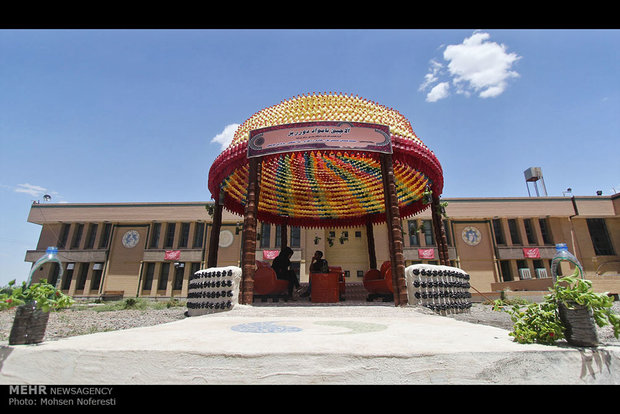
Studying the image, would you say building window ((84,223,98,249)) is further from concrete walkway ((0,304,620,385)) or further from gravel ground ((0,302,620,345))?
concrete walkway ((0,304,620,385))

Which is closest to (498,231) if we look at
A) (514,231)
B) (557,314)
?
(514,231)

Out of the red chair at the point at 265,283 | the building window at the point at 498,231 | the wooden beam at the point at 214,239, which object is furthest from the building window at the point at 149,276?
the building window at the point at 498,231

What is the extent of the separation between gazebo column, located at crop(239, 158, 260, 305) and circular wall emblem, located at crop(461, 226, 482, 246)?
25.5 m

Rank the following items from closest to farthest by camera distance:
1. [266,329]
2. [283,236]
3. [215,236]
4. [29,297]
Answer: [29,297], [266,329], [215,236], [283,236]

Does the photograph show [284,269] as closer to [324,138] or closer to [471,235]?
[324,138]

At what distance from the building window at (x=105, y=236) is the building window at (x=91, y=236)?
2.65 feet

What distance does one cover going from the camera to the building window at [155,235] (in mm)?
28766

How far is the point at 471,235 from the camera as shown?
91.6 feet

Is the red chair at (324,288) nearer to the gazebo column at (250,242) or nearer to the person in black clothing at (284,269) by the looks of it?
the person in black clothing at (284,269)

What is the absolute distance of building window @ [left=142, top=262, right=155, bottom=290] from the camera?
2789cm

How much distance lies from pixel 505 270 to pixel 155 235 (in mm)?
34403

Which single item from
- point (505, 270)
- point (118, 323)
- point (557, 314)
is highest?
point (505, 270)
